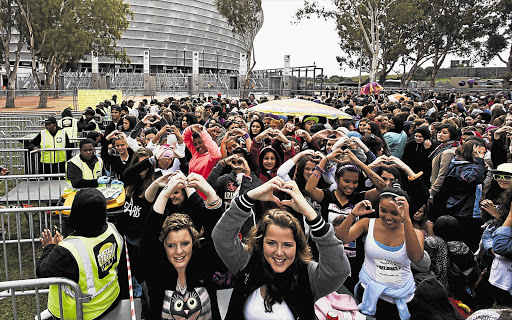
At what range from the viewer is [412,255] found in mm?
3455

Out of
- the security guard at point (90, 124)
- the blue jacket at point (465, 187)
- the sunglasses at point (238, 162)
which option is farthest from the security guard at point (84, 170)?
the security guard at point (90, 124)

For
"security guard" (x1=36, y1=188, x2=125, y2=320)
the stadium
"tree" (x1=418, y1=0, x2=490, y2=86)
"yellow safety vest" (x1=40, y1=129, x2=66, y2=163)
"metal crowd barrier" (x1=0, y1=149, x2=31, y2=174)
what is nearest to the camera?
"security guard" (x1=36, y1=188, x2=125, y2=320)

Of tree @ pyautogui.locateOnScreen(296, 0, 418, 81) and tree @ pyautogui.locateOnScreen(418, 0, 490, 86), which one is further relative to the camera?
tree @ pyautogui.locateOnScreen(418, 0, 490, 86)

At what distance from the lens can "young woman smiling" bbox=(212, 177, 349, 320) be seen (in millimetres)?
2629

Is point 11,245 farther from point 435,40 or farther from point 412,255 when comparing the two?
point 435,40

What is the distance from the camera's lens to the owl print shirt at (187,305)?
299 centimetres

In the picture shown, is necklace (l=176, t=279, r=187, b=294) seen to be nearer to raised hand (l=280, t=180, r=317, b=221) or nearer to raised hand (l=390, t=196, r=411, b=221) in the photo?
raised hand (l=280, t=180, r=317, b=221)

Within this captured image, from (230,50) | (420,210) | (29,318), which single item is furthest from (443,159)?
(230,50)

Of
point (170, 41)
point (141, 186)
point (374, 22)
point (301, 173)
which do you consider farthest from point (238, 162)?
point (170, 41)

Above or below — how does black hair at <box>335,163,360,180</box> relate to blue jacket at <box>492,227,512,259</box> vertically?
above

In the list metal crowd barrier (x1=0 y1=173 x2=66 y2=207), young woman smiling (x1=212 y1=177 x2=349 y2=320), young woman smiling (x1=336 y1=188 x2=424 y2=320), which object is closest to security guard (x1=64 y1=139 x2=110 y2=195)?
metal crowd barrier (x1=0 y1=173 x2=66 y2=207)

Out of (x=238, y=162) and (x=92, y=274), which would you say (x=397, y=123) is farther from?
(x=92, y=274)

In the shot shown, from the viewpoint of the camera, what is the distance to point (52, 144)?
330 inches

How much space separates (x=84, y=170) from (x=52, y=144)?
3.20 m
